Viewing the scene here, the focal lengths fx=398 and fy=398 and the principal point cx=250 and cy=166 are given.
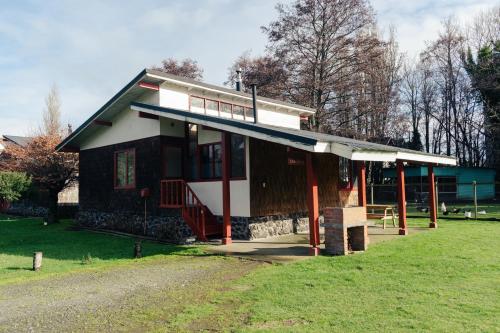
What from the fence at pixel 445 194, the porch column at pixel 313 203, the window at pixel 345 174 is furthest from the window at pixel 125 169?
the fence at pixel 445 194

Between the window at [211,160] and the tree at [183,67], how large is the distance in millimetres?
27567

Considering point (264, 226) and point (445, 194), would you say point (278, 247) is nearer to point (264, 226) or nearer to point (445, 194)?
point (264, 226)

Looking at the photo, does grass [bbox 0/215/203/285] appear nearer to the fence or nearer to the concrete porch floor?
the concrete porch floor

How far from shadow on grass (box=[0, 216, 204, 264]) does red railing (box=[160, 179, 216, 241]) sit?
87 centimetres

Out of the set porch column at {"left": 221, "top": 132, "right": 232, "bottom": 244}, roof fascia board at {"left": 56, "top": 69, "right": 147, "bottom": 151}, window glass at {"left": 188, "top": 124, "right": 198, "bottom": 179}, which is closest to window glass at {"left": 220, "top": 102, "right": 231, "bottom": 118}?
window glass at {"left": 188, "top": 124, "right": 198, "bottom": 179}

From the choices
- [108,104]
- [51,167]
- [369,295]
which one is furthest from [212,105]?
[369,295]

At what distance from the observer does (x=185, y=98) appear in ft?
47.8

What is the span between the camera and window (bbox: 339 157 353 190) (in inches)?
626

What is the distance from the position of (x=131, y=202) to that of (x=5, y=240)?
458cm

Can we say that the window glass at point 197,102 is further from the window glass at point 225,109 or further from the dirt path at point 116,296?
the dirt path at point 116,296

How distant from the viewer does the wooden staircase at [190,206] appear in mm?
12227

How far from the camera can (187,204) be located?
507 inches

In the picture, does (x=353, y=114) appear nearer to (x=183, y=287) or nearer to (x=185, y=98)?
(x=185, y=98)

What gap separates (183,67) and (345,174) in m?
27.6
